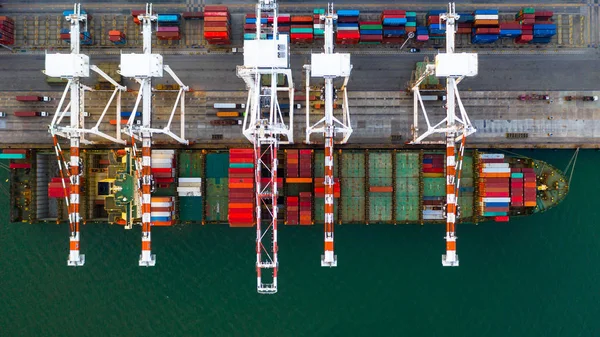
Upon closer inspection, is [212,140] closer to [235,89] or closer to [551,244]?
[235,89]

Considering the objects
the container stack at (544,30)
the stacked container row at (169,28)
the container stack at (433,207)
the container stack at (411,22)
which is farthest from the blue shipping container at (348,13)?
the container stack at (433,207)

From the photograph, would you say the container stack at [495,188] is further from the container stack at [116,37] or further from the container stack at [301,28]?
the container stack at [116,37]

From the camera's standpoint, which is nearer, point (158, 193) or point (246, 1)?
point (158, 193)

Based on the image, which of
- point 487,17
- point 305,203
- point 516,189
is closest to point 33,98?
point 305,203

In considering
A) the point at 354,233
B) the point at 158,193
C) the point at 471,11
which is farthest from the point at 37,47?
the point at 471,11

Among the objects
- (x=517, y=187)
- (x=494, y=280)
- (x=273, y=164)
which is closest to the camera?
(x=273, y=164)

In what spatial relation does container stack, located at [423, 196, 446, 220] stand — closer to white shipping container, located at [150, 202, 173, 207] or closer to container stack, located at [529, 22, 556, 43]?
container stack, located at [529, 22, 556, 43]

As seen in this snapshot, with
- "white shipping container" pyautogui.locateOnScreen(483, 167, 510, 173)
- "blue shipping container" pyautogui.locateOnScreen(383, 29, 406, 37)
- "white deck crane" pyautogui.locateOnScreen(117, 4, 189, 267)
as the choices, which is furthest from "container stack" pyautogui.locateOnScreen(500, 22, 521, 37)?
"white deck crane" pyautogui.locateOnScreen(117, 4, 189, 267)
